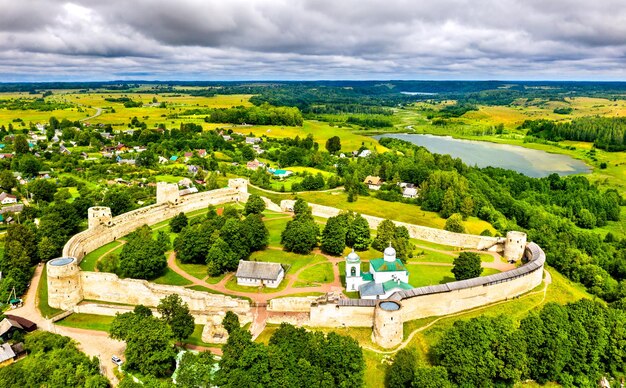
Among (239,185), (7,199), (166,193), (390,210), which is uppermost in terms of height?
(166,193)

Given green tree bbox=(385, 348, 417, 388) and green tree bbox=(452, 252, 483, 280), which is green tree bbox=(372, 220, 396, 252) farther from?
green tree bbox=(385, 348, 417, 388)

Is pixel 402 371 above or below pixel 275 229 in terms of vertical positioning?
below

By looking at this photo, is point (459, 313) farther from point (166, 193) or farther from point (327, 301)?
point (166, 193)

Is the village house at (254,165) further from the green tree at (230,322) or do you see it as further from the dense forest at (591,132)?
the dense forest at (591,132)

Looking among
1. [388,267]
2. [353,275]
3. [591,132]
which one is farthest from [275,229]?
[591,132]

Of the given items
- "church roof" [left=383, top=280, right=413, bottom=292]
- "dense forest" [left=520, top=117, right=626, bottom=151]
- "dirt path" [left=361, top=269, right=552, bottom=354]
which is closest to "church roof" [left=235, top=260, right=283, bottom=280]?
"church roof" [left=383, top=280, right=413, bottom=292]
